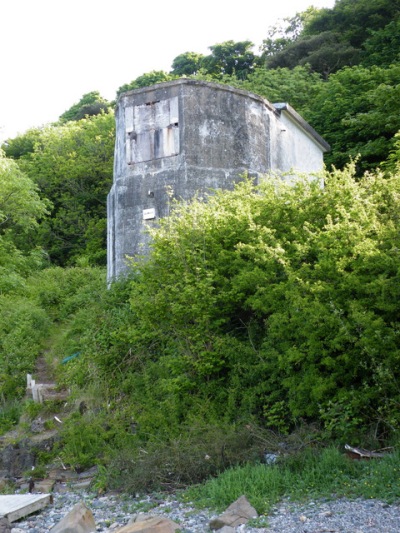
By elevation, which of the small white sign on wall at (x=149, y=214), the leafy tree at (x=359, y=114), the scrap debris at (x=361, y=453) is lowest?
the scrap debris at (x=361, y=453)

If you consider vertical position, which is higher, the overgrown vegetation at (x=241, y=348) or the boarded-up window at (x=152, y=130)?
the boarded-up window at (x=152, y=130)

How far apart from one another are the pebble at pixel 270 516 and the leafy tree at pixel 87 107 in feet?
118

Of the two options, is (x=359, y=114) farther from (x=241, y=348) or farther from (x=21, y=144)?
(x=21, y=144)

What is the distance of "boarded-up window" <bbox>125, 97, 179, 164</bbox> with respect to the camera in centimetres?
1881

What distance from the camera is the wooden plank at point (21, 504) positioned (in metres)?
9.62

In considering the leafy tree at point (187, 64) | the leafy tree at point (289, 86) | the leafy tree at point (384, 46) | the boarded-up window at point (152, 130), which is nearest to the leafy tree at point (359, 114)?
the leafy tree at point (289, 86)

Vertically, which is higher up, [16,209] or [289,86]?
[289,86]

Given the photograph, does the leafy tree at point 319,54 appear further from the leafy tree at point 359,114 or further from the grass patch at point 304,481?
the grass patch at point 304,481

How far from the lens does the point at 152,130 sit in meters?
19.1

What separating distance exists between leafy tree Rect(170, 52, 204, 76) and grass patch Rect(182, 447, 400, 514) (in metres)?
35.9

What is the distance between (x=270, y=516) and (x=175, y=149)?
40.2 ft

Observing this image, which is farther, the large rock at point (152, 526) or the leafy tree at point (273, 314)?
the leafy tree at point (273, 314)

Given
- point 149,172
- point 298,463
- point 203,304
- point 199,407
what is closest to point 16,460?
point 199,407

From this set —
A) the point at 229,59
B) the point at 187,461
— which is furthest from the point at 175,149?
the point at 229,59
